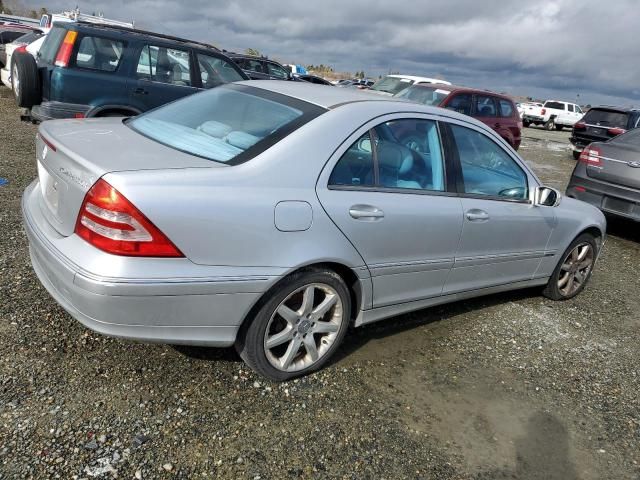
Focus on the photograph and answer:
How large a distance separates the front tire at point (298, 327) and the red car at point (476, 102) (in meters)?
7.24

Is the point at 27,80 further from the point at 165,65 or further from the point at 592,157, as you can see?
the point at 592,157

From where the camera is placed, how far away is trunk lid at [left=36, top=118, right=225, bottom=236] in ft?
7.69

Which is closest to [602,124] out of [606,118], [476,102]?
[606,118]

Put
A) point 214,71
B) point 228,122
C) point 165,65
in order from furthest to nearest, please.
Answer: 1. point 214,71
2. point 165,65
3. point 228,122

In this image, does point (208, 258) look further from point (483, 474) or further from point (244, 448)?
point (483, 474)

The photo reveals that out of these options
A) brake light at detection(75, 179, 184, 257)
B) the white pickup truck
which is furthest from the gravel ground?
the white pickup truck

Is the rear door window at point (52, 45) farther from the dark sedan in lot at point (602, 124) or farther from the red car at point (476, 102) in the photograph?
the dark sedan in lot at point (602, 124)

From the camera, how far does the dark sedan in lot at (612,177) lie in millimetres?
6156

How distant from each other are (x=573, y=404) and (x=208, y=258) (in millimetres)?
2324

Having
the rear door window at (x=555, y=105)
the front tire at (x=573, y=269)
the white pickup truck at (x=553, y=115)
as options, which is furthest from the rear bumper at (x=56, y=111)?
the rear door window at (x=555, y=105)

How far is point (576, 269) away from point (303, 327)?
298 centimetres

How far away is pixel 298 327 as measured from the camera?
2783 millimetres

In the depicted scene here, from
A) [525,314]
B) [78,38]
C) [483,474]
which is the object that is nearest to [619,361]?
[525,314]

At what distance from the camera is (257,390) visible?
2787 mm
